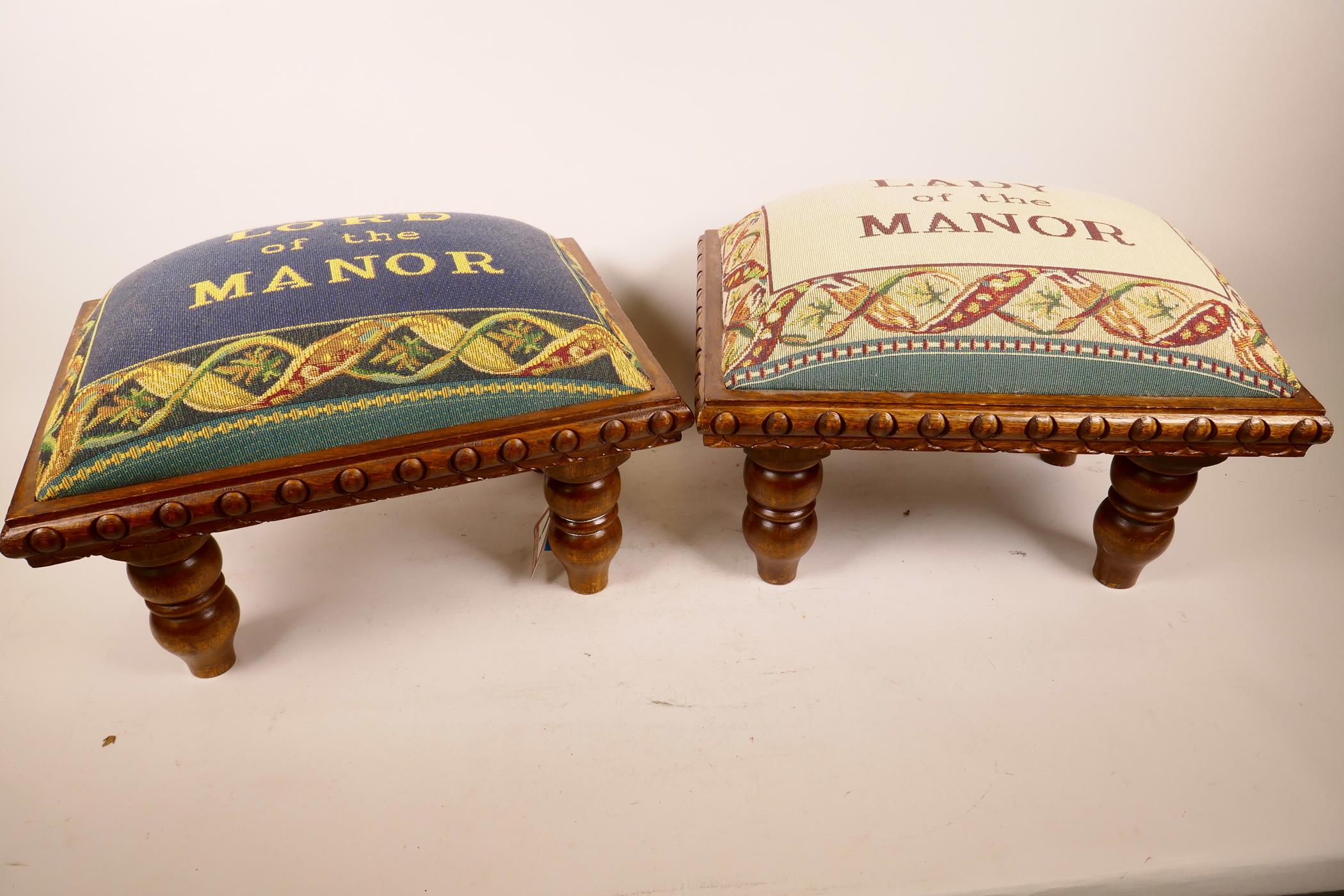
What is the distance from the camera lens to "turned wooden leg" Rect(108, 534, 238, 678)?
123cm

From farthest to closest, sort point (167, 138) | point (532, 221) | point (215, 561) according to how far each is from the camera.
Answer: point (532, 221), point (167, 138), point (215, 561)

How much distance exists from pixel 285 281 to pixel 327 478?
0.99 ft

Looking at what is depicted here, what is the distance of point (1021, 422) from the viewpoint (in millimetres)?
1249

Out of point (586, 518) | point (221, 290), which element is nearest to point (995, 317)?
point (586, 518)

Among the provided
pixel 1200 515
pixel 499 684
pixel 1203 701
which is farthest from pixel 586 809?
pixel 1200 515

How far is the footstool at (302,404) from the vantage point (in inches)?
45.1

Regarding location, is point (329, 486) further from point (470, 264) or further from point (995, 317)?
point (995, 317)

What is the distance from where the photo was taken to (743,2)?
1.74 m

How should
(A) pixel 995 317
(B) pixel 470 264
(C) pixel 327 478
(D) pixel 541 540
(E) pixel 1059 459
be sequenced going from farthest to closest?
(E) pixel 1059 459
(D) pixel 541 540
(B) pixel 470 264
(A) pixel 995 317
(C) pixel 327 478

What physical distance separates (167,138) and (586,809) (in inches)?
54.7

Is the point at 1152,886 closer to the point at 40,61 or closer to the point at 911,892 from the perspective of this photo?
the point at 911,892

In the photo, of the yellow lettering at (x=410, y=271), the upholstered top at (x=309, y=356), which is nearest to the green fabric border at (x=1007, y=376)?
the upholstered top at (x=309, y=356)

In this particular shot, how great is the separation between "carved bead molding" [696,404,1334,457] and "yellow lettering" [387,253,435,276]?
1.37 ft

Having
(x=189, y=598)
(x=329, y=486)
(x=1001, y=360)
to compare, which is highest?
(x=1001, y=360)
